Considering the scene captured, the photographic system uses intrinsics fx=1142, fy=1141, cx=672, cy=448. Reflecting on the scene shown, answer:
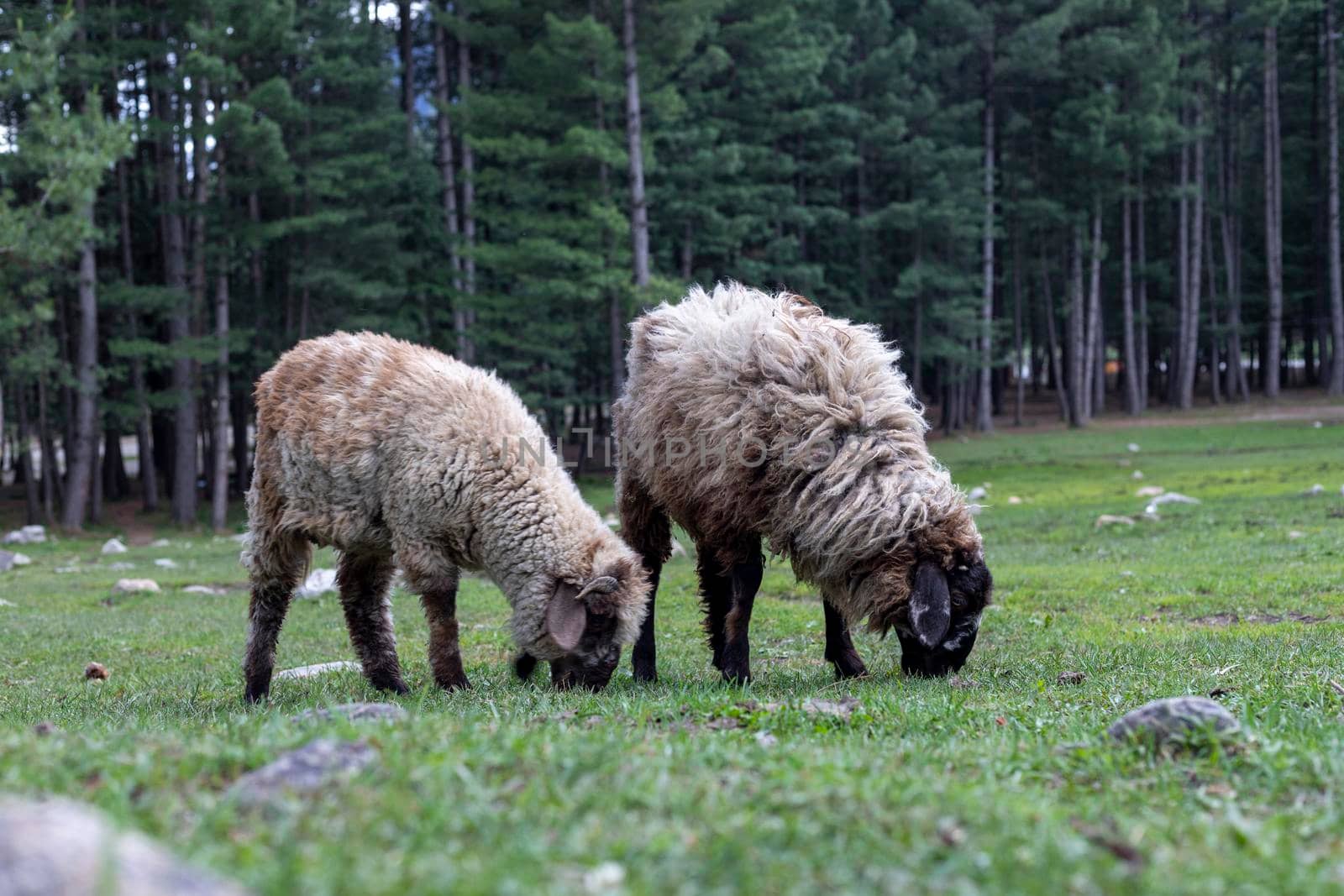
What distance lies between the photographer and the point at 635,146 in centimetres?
2670

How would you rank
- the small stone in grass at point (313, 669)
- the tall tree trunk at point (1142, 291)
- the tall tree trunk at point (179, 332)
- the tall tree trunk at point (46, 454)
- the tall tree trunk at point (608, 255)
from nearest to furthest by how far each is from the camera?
the small stone in grass at point (313, 669) → the tall tree trunk at point (608, 255) → the tall tree trunk at point (179, 332) → the tall tree trunk at point (46, 454) → the tall tree trunk at point (1142, 291)

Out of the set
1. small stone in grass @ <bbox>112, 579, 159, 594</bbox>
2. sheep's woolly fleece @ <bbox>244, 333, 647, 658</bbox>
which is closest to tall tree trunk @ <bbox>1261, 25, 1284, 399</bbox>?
small stone in grass @ <bbox>112, 579, 159, 594</bbox>

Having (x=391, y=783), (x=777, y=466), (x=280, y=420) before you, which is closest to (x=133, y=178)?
(x=280, y=420)

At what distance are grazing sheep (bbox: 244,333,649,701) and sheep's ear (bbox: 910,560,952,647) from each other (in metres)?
1.74

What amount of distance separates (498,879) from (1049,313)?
46.2 metres

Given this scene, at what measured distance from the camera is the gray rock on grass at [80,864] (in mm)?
2227

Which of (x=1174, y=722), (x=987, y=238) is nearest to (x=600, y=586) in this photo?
(x=1174, y=722)

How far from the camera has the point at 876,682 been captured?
7.15 meters

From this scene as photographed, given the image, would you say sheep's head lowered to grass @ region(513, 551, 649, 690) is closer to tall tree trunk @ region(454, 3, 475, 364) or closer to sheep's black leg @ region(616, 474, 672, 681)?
sheep's black leg @ region(616, 474, 672, 681)

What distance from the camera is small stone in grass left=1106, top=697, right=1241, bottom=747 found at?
443cm

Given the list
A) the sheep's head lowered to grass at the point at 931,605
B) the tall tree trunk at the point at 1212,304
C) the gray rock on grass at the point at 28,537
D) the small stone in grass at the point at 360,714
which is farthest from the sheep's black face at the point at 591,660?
the tall tree trunk at the point at 1212,304

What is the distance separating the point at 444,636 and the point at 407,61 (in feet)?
114

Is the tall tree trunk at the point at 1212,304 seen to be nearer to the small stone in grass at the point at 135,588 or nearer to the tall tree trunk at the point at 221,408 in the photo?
the tall tree trunk at the point at 221,408

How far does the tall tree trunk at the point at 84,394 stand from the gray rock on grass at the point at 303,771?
26.3 meters
